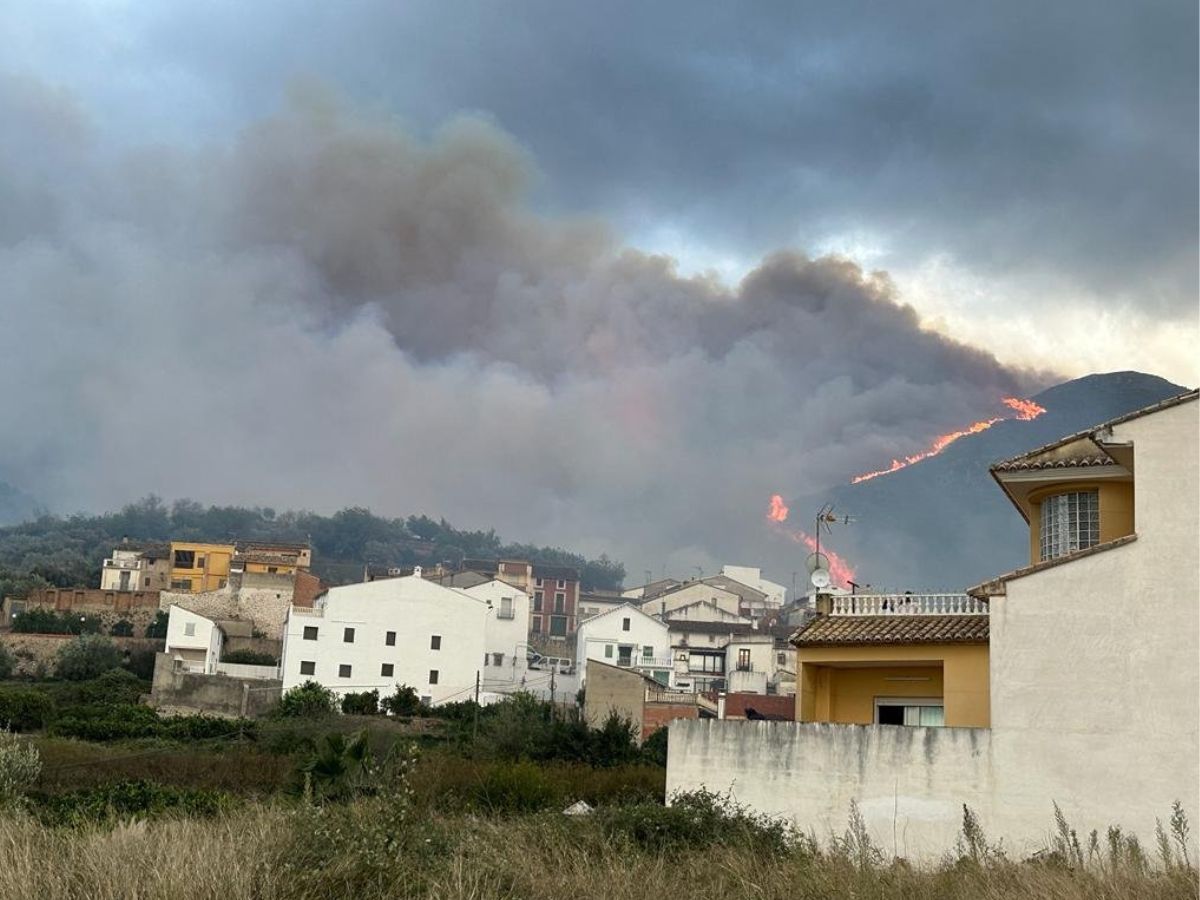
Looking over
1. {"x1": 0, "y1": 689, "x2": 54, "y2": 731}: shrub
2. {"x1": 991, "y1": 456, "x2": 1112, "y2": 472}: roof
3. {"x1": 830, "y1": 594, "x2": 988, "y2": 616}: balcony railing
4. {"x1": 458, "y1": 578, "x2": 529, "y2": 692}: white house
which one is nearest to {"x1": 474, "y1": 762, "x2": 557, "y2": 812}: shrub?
{"x1": 830, "y1": 594, "x2": 988, "y2": 616}: balcony railing

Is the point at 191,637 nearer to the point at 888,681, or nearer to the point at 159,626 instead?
the point at 159,626

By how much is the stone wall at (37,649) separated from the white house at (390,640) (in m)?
12.6

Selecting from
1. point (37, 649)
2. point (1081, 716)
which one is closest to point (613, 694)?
point (1081, 716)

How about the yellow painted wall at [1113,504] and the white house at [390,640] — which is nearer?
the yellow painted wall at [1113,504]

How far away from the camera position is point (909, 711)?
2358 cm

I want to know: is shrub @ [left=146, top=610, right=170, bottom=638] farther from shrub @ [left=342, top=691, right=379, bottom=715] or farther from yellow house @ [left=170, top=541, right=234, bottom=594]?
shrub @ [left=342, top=691, right=379, bottom=715]

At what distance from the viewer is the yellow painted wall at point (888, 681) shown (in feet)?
70.8

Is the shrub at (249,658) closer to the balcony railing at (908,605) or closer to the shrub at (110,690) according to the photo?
the shrub at (110,690)

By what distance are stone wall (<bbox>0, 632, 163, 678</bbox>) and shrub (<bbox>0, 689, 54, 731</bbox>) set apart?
1609 centimetres

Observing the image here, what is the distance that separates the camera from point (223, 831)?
1358 centimetres

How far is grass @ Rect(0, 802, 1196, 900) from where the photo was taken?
11.3 meters

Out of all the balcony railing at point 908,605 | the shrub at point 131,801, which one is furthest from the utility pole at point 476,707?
the balcony railing at point 908,605

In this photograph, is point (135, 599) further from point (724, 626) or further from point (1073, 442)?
point (1073, 442)

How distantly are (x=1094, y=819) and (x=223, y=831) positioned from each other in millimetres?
11774
